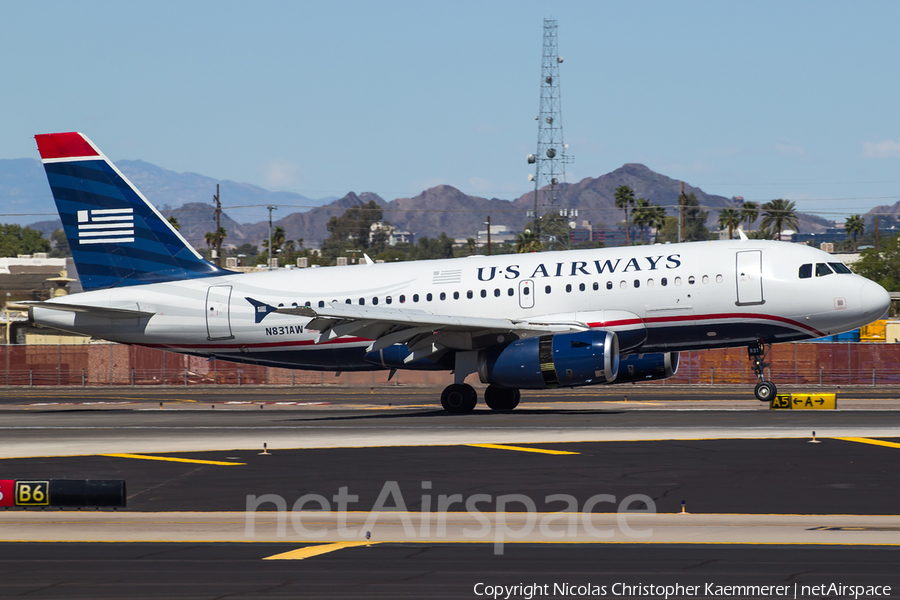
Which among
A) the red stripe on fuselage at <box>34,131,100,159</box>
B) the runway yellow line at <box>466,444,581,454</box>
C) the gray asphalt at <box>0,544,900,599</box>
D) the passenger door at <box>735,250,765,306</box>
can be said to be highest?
the red stripe on fuselage at <box>34,131,100,159</box>

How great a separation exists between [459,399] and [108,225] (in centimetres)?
1473

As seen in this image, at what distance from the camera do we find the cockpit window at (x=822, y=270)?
31.0 metres

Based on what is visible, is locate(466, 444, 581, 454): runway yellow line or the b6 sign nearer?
the b6 sign

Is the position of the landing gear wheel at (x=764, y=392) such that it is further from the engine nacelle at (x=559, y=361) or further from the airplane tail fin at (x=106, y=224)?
the airplane tail fin at (x=106, y=224)

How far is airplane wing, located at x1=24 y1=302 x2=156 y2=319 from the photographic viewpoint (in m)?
35.1

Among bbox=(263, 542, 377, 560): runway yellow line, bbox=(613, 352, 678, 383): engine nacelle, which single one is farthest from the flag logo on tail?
bbox=(263, 542, 377, 560): runway yellow line

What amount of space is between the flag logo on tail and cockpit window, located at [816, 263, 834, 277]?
2397cm

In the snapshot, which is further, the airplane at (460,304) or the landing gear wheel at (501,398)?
the landing gear wheel at (501,398)

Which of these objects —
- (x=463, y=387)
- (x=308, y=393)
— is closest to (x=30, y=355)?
(x=308, y=393)

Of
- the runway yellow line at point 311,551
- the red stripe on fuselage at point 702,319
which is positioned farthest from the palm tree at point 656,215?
the runway yellow line at point 311,551

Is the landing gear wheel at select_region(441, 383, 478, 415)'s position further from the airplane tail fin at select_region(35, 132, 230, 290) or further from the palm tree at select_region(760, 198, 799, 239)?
the palm tree at select_region(760, 198, 799, 239)

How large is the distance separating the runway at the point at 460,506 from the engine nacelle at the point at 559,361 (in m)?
1.39

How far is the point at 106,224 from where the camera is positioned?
36.4 m

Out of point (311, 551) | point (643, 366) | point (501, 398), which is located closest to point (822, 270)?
point (643, 366)
